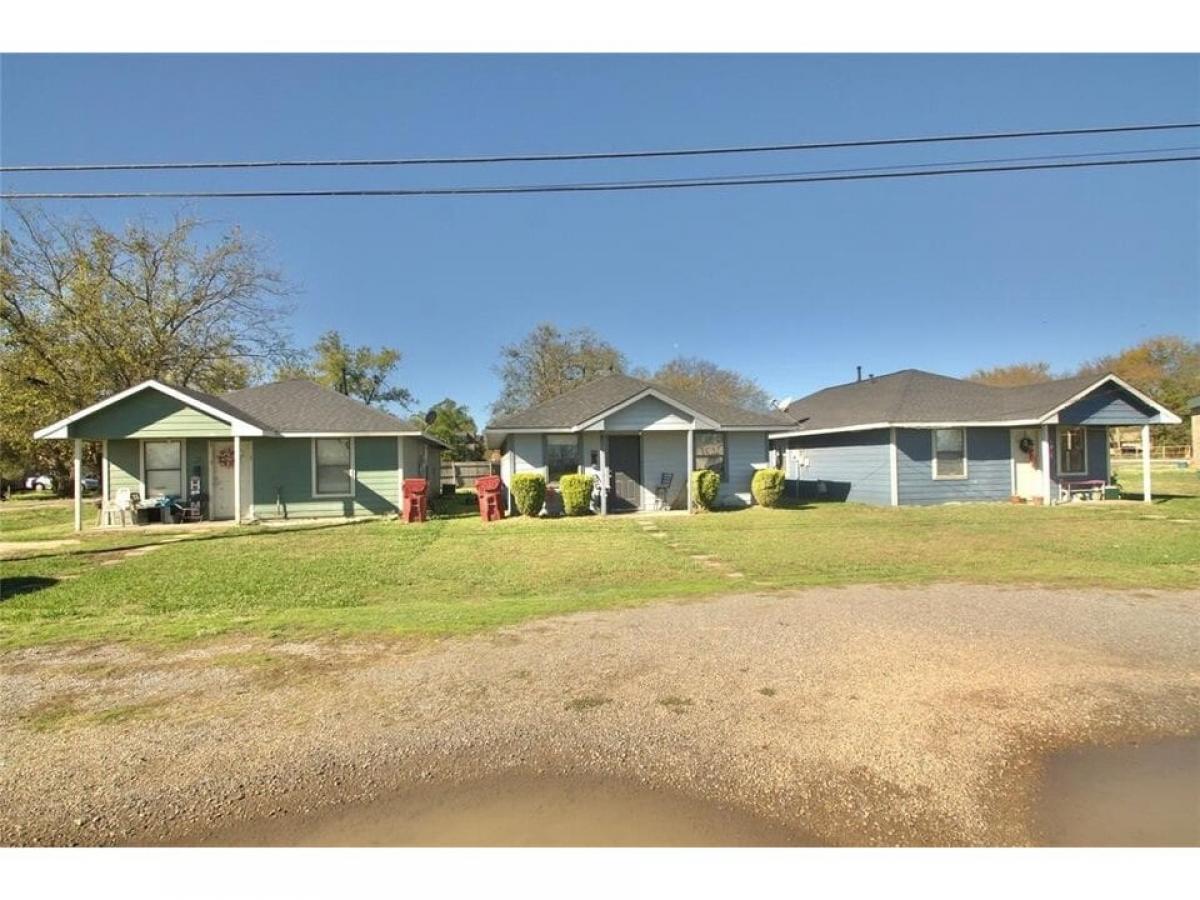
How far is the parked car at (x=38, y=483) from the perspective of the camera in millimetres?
34781

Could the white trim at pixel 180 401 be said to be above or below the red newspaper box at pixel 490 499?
above

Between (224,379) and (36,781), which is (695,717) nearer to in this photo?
(36,781)

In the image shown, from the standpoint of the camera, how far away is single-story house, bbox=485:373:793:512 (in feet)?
53.7

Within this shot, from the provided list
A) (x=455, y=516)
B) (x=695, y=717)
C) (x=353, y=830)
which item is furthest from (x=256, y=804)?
(x=455, y=516)

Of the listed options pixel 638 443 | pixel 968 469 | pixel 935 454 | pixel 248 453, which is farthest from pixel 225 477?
pixel 968 469

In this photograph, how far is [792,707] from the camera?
361cm

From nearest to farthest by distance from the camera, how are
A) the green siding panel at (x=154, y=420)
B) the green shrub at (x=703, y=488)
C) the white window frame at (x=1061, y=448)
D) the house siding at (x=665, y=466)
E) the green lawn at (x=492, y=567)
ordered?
the green lawn at (x=492, y=567) → the green siding panel at (x=154, y=420) → the green shrub at (x=703, y=488) → the house siding at (x=665, y=466) → the white window frame at (x=1061, y=448)

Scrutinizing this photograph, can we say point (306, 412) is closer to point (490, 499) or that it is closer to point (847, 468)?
point (490, 499)

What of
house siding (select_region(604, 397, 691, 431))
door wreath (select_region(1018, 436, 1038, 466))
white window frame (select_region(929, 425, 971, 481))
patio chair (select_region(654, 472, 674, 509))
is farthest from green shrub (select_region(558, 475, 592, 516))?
door wreath (select_region(1018, 436, 1038, 466))

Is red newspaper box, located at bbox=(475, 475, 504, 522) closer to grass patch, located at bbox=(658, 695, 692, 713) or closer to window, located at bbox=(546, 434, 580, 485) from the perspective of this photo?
window, located at bbox=(546, 434, 580, 485)

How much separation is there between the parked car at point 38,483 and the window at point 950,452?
144 feet

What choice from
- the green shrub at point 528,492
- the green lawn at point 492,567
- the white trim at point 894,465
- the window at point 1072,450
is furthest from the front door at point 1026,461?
the green shrub at point 528,492

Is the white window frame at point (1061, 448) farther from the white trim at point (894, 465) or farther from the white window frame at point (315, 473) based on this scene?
the white window frame at point (315, 473)

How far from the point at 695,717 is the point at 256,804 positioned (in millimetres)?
2221
